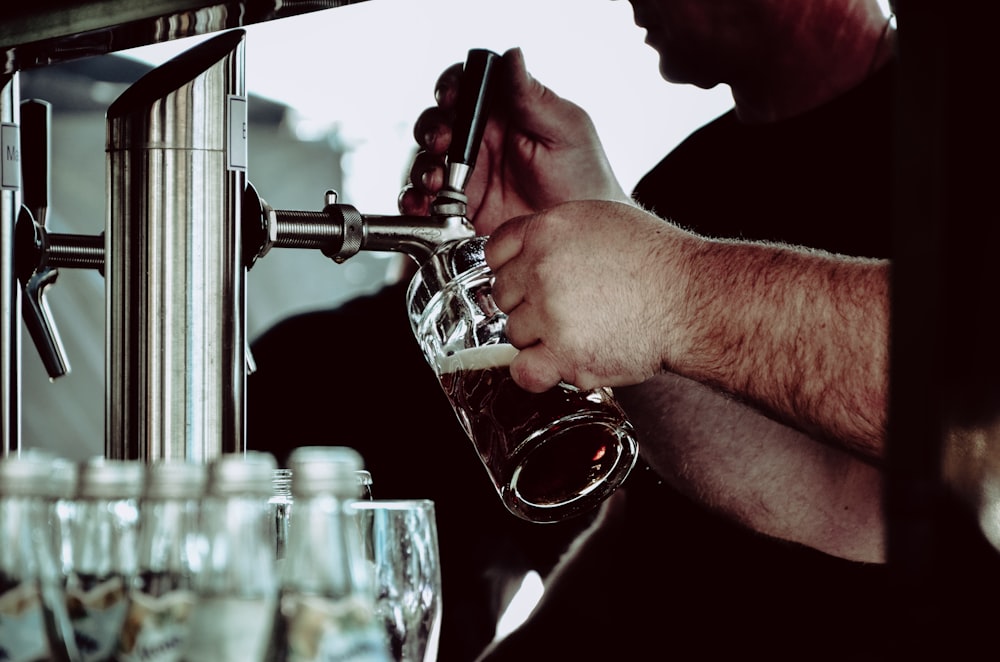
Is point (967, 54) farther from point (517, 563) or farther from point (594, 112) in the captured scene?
point (517, 563)

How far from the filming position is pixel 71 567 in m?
0.55

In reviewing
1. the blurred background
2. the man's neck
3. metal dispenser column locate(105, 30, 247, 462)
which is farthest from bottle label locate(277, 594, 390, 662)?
the man's neck

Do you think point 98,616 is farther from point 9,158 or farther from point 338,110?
point 338,110

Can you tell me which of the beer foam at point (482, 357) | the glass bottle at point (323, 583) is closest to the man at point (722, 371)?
the beer foam at point (482, 357)

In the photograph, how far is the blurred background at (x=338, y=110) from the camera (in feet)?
5.30

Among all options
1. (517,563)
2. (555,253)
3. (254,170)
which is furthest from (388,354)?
(555,253)

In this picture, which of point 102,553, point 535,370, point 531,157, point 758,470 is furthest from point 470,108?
point 758,470

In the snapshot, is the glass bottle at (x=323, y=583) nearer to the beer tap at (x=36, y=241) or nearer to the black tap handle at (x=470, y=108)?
the black tap handle at (x=470, y=108)

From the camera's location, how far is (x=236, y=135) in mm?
751

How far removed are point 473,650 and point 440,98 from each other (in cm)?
88

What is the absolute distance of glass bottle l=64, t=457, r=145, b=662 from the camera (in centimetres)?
53

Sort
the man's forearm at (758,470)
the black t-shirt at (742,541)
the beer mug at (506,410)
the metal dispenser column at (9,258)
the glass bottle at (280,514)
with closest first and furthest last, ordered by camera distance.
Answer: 1. the glass bottle at (280,514)
2. the beer mug at (506,410)
3. the metal dispenser column at (9,258)
4. the man's forearm at (758,470)
5. the black t-shirt at (742,541)

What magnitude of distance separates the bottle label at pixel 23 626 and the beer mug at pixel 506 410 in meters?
0.36

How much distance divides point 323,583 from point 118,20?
0.46 m
